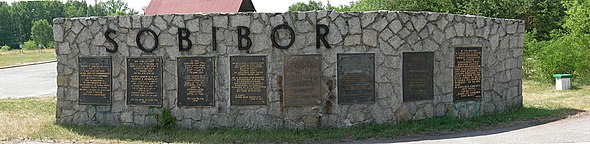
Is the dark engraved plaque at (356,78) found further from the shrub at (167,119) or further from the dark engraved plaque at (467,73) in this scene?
the shrub at (167,119)

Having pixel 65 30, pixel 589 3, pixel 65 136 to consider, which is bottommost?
pixel 65 136

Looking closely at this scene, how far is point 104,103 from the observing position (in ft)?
34.9

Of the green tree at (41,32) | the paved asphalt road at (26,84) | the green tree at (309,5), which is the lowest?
the paved asphalt road at (26,84)

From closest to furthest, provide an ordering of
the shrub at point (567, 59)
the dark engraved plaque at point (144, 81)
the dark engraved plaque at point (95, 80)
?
the dark engraved plaque at point (144, 81) < the dark engraved plaque at point (95, 80) < the shrub at point (567, 59)

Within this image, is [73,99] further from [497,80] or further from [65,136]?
[497,80]

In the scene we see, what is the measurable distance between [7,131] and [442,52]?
309 inches

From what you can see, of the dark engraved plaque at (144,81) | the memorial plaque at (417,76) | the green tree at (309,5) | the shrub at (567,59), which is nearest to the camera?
the dark engraved plaque at (144,81)

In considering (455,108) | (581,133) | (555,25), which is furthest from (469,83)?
(555,25)

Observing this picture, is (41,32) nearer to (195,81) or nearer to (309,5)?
(309,5)

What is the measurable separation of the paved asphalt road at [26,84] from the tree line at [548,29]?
54.6 feet

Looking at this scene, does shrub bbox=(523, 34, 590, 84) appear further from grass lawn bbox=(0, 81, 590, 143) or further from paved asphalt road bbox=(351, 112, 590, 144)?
paved asphalt road bbox=(351, 112, 590, 144)

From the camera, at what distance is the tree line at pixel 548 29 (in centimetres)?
1908

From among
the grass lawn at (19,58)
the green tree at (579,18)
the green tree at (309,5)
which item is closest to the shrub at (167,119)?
the green tree at (579,18)

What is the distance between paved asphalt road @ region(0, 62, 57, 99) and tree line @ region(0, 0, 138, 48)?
150ft
